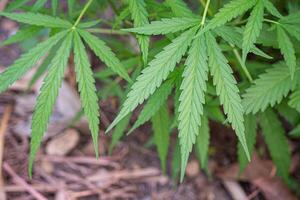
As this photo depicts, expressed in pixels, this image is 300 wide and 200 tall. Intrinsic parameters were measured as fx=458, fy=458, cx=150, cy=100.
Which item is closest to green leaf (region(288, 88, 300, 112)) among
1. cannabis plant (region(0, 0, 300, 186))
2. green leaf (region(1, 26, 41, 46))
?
cannabis plant (region(0, 0, 300, 186))

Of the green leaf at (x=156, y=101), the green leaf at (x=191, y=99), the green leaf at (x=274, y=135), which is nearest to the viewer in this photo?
the green leaf at (x=191, y=99)

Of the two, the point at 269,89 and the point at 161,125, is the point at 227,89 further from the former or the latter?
the point at 161,125

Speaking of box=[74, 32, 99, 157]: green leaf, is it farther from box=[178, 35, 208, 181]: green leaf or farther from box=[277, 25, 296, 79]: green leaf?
box=[277, 25, 296, 79]: green leaf

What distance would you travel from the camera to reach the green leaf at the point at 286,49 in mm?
1102

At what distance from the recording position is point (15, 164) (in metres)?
1.81

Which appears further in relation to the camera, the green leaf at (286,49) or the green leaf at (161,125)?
the green leaf at (161,125)

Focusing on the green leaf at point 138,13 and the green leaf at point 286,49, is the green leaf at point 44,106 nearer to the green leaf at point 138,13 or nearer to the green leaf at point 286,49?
the green leaf at point 138,13

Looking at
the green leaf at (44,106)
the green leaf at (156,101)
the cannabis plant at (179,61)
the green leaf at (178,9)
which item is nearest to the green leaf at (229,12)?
the cannabis plant at (179,61)

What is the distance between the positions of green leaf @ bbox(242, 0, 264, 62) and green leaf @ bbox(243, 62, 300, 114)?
0.85ft

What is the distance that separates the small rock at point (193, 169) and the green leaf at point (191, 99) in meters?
0.91

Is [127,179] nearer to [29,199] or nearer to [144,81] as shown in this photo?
[29,199]

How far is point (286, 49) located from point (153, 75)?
350 millimetres

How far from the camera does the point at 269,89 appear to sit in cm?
127

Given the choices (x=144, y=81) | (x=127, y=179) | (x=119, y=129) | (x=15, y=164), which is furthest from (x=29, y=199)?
(x=144, y=81)
